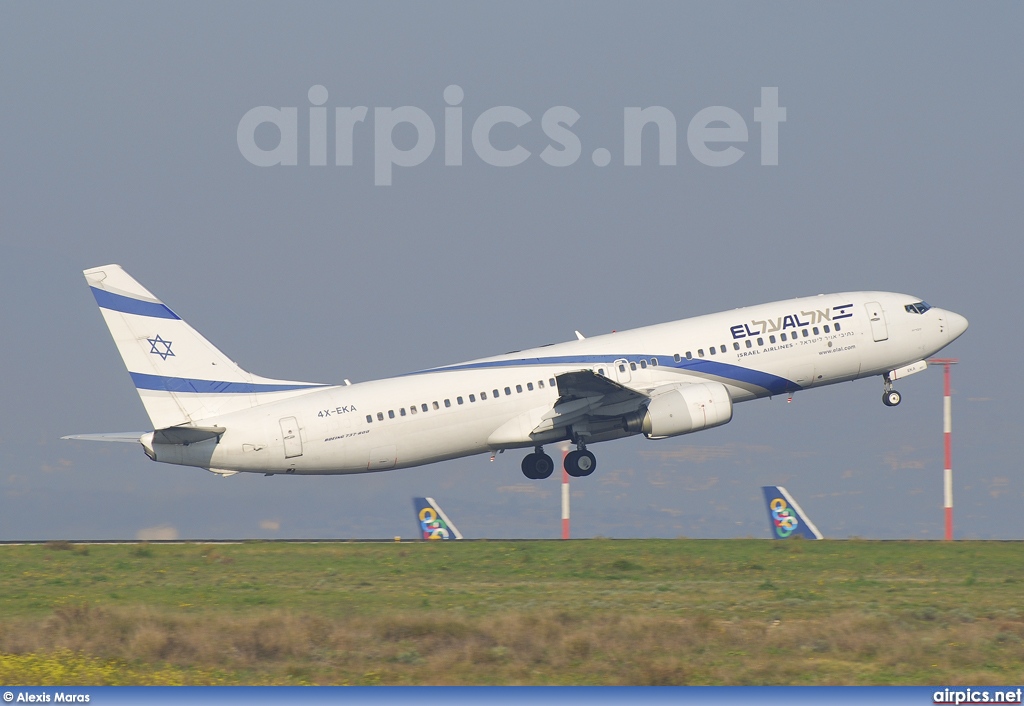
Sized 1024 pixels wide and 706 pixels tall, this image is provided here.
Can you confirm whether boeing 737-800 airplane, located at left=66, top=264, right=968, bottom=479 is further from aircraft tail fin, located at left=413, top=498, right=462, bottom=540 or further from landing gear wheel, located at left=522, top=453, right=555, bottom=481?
aircraft tail fin, located at left=413, top=498, right=462, bottom=540

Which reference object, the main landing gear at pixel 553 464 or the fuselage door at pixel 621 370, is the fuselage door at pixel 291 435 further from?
the fuselage door at pixel 621 370

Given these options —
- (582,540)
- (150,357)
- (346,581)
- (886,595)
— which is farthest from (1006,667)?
(150,357)

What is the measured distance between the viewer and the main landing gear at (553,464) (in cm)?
4456

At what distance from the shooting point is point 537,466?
45906 millimetres

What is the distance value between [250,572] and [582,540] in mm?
10977

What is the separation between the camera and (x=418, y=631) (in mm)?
24516

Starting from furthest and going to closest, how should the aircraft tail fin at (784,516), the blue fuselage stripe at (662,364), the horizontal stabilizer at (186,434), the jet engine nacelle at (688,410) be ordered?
1. the aircraft tail fin at (784,516)
2. the blue fuselage stripe at (662,364)
3. the jet engine nacelle at (688,410)
4. the horizontal stabilizer at (186,434)

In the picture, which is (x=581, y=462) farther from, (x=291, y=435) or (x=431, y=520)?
(x=431, y=520)

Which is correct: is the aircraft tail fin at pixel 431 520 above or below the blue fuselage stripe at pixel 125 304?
below

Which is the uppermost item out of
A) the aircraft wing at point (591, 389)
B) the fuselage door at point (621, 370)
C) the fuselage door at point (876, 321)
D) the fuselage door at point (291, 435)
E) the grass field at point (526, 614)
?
the fuselage door at point (876, 321)

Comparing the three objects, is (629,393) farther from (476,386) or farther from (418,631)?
(418,631)

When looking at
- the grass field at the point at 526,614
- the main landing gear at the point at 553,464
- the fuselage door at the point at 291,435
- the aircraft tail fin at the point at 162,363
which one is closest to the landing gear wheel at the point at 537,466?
the main landing gear at the point at 553,464

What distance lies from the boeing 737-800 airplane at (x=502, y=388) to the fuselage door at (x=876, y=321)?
2.0 inches

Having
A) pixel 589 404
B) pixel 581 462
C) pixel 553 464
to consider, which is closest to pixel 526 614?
pixel 589 404
